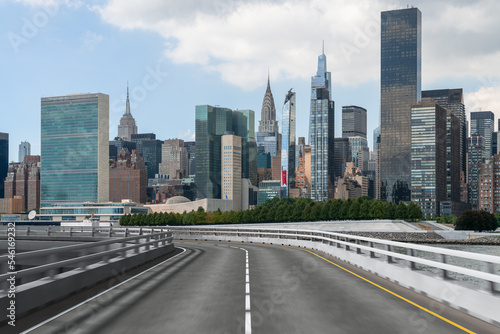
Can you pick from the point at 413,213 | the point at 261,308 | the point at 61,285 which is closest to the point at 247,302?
the point at 261,308

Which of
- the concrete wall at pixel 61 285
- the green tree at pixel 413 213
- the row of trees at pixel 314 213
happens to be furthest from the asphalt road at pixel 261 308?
the green tree at pixel 413 213

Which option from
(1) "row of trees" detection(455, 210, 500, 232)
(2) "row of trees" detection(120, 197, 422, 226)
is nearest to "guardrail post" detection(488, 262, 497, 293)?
(1) "row of trees" detection(455, 210, 500, 232)

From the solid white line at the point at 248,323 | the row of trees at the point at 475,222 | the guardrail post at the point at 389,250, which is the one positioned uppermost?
the guardrail post at the point at 389,250

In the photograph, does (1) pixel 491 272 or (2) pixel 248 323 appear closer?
(2) pixel 248 323

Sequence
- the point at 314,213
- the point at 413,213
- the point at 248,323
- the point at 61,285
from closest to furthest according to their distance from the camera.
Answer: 1. the point at 248,323
2. the point at 61,285
3. the point at 314,213
4. the point at 413,213

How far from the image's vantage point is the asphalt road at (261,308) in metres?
10.5

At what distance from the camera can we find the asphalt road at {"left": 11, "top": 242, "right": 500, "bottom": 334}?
1052cm

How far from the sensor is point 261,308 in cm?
1269

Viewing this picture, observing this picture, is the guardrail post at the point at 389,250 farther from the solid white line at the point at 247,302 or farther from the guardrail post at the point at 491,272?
the guardrail post at the point at 491,272

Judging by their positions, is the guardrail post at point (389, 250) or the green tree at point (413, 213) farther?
the green tree at point (413, 213)

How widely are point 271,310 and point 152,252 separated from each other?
1487 cm

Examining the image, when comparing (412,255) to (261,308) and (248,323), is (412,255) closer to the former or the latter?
(261,308)

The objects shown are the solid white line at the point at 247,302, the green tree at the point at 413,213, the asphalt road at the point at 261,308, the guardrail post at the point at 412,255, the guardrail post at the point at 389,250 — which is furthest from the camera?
the green tree at the point at 413,213

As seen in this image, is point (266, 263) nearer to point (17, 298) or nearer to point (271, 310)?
point (271, 310)
